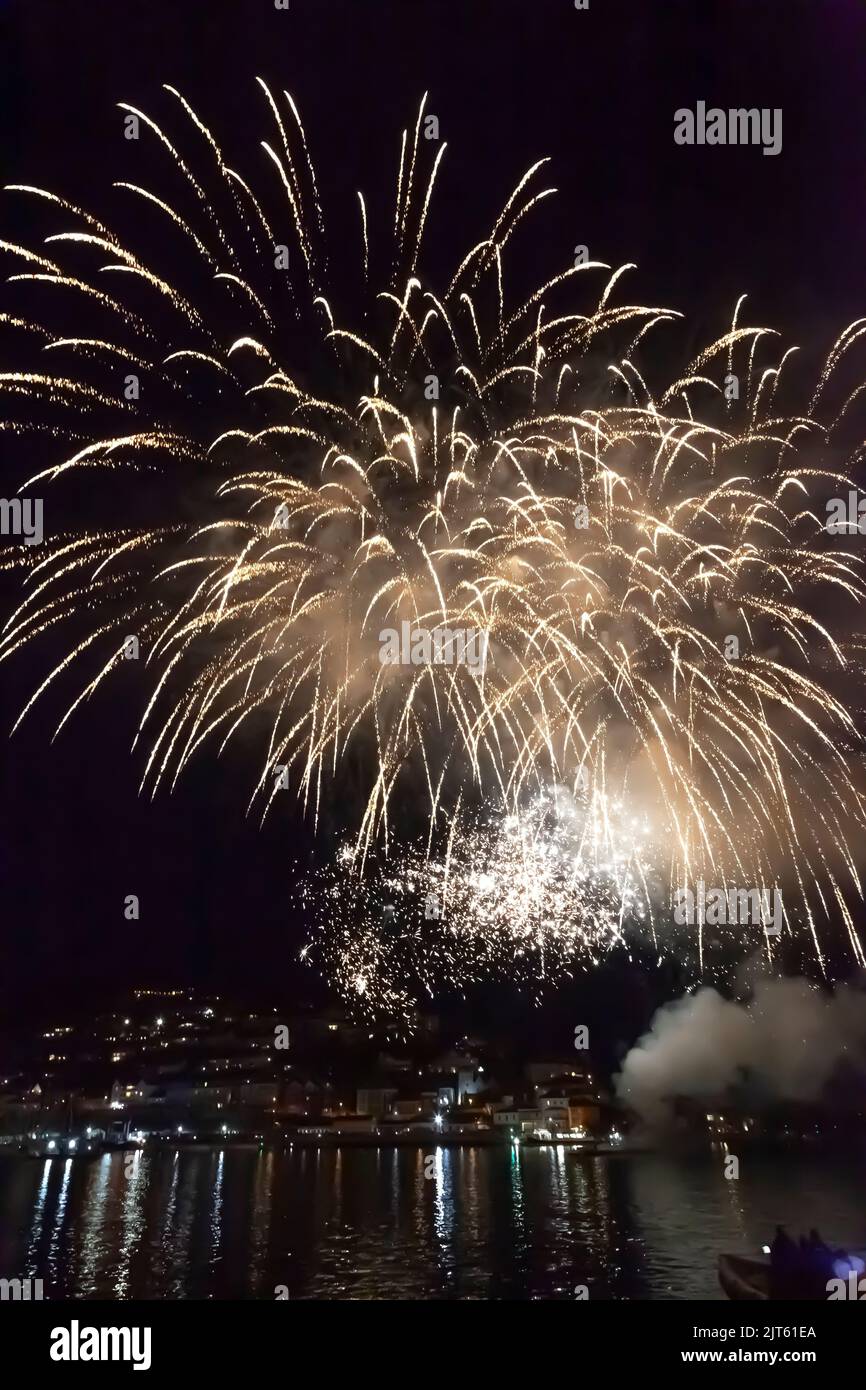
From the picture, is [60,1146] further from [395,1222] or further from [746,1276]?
[746,1276]

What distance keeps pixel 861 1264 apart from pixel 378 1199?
2279cm

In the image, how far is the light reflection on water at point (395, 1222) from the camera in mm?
20672

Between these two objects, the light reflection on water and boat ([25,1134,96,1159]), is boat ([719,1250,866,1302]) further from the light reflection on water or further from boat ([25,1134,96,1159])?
boat ([25,1134,96,1159])

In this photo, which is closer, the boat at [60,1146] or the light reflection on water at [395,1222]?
the light reflection on water at [395,1222]

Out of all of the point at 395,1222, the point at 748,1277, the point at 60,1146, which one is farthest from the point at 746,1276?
the point at 60,1146

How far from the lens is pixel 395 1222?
2822cm

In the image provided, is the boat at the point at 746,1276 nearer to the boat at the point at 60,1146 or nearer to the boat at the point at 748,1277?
the boat at the point at 748,1277

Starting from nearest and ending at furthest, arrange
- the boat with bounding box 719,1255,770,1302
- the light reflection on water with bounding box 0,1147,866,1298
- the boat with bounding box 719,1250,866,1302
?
the boat with bounding box 719,1250,866,1302 < the boat with bounding box 719,1255,770,1302 < the light reflection on water with bounding box 0,1147,866,1298

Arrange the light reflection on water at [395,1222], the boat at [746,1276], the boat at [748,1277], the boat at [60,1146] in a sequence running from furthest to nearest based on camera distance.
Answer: the boat at [60,1146], the light reflection on water at [395,1222], the boat at [746,1276], the boat at [748,1277]

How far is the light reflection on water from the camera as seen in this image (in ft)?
67.8

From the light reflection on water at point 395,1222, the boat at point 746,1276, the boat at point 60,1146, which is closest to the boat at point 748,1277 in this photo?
the boat at point 746,1276

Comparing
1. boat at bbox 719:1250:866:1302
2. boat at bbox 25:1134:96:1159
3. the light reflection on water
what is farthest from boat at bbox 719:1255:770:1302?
boat at bbox 25:1134:96:1159

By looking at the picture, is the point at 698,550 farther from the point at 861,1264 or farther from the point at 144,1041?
the point at 144,1041
